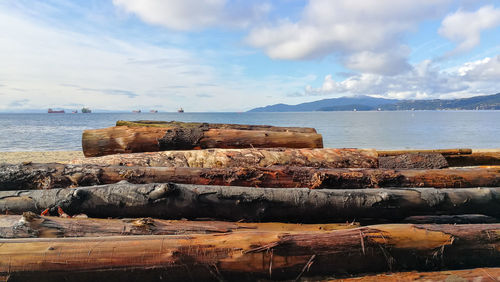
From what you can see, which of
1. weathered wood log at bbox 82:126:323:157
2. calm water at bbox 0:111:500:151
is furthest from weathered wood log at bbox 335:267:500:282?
calm water at bbox 0:111:500:151

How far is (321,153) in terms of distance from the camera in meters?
4.75

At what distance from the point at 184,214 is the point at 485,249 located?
9.87ft

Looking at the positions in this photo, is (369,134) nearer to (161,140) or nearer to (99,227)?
(161,140)

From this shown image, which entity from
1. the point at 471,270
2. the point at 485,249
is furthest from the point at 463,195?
the point at 471,270

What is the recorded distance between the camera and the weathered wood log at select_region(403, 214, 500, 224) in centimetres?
A: 344

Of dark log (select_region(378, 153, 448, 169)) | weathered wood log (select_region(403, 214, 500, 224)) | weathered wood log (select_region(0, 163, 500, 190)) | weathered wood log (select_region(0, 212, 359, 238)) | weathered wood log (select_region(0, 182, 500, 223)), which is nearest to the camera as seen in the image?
weathered wood log (select_region(0, 212, 359, 238))

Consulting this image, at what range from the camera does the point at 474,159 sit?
5590 mm

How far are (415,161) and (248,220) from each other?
3.23 meters

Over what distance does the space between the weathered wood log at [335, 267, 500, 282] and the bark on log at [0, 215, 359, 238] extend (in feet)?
2.83

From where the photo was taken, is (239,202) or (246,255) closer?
(246,255)

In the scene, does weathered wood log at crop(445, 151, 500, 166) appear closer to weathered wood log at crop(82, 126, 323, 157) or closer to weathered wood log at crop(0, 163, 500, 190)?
weathered wood log at crop(0, 163, 500, 190)

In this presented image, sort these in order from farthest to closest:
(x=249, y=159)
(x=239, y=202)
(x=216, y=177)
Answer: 1. (x=249, y=159)
2. (x=216, y=177)
3. (x=239, y=202)

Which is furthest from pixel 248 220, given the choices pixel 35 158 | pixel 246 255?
pixel 35 158

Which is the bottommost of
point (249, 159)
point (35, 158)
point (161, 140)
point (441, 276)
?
point (35, 158)
